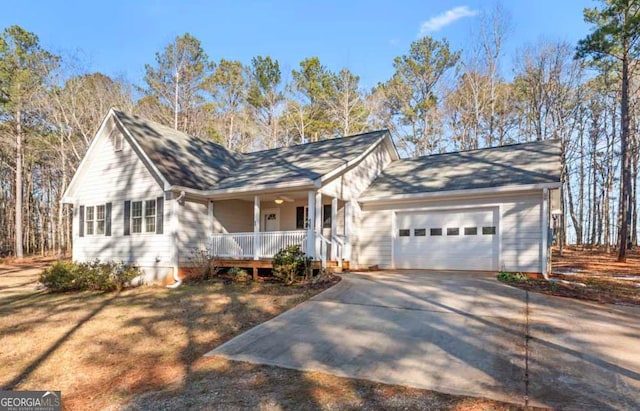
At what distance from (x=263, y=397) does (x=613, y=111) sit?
3004cm

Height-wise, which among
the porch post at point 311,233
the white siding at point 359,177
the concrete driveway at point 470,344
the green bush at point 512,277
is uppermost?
the white siding at point 359,177

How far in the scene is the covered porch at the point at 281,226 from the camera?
11531 mm

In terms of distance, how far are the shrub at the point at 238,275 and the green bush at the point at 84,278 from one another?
115 inches

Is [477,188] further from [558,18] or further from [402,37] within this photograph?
[402,37]

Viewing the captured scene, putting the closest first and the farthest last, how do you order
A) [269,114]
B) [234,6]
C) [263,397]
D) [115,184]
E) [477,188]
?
[263,397] → [477,188] → [115,184] → [234,6] → [269,114]

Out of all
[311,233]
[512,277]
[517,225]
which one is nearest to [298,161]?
[311,233]

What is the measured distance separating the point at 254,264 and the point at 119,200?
5.61 meters

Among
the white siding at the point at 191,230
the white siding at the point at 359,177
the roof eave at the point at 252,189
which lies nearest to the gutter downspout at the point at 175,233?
the white siding at the point at 191,230

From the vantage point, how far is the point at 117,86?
82.4 ft

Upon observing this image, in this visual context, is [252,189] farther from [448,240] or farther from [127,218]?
[448,240]

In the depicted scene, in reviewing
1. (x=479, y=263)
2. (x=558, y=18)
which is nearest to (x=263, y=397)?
(x=479, y=263)

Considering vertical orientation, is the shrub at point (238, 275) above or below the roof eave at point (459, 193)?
below

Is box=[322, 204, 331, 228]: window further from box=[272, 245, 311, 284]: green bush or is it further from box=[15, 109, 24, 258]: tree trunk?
box=[15, 109, 24, 258]: tree trunk

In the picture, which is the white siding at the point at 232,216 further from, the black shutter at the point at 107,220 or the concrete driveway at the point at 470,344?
the concrete driveway at the point at 470,344
